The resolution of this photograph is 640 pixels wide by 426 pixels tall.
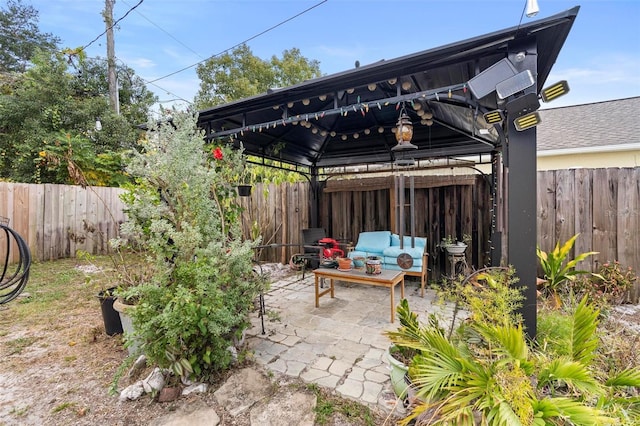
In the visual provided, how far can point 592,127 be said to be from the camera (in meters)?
7.64

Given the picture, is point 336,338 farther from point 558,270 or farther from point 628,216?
point 628,216

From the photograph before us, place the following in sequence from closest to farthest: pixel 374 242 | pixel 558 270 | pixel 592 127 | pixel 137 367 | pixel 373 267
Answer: pixel 137 367 < pixel 373 267 < pixel 558 270 < pixel 374 242 < pixel 592 127

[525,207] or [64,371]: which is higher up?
[525,207]

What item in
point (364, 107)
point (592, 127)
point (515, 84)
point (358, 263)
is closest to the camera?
point (515, 84)

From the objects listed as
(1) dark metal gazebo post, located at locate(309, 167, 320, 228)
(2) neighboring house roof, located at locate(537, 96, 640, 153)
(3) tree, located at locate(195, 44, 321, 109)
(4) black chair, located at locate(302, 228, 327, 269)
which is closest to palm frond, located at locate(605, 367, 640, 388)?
(4) black chair, located at locate(302, 228, 327, 269)

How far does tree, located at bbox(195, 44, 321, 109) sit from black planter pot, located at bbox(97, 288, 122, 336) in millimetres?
11565

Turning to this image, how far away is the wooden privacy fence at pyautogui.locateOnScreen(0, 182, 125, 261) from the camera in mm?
5531

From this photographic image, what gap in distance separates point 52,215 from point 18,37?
34.2 feet

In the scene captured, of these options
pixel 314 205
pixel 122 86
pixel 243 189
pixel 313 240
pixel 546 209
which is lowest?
pixel 313 240

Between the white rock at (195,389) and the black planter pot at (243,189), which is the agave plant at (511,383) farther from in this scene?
the black planter pot at (243,189)

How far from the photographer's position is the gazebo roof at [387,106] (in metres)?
2.13

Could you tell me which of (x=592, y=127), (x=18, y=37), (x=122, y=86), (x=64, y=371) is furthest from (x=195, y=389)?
(x=18, y=37)

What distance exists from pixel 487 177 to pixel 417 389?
158 inches

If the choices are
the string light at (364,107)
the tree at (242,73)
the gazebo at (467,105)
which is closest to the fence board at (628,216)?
the gazebo at (467,105)
